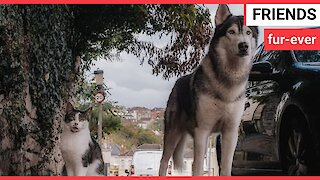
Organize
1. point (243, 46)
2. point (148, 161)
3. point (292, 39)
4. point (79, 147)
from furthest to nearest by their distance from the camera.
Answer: point (148, 161) → point (79, 147) → point (292, 39) → point (243, 46)

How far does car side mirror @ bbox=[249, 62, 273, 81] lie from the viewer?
4.95 metres

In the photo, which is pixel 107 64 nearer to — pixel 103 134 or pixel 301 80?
pixel 103 134

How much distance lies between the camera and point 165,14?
16.7ft

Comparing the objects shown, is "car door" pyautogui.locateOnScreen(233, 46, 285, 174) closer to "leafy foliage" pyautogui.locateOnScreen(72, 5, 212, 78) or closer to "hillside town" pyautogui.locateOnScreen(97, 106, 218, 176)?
"hillside town" pyautogui.locateOnScreen(97, 106, 218, 176)

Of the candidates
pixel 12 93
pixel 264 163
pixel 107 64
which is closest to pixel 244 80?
pixel 264 163

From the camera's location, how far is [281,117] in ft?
16.0

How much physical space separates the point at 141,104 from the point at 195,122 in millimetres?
444

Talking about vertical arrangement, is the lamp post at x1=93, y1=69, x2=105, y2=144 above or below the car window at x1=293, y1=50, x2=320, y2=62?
below

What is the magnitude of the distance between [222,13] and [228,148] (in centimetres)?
94

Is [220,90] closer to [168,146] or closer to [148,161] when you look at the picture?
[168,146]

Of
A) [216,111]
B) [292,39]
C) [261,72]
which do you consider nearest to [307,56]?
[292,39]

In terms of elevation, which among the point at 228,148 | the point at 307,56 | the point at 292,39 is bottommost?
the point at 228,148

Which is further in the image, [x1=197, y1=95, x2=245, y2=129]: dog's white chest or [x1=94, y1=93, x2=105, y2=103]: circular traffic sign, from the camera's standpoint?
[x1=94, y1=93, x2=105, y2=103]: circular traffic sign

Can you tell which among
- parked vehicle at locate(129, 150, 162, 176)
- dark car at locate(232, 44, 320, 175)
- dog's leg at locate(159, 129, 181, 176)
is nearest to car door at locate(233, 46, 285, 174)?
dark car at locate(232, 44, 320, 175)
